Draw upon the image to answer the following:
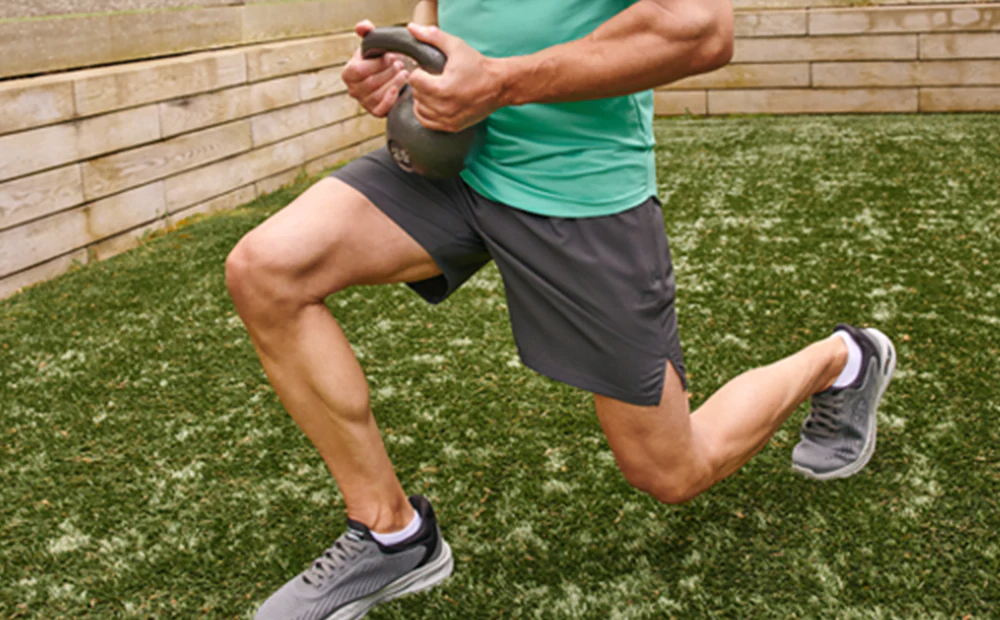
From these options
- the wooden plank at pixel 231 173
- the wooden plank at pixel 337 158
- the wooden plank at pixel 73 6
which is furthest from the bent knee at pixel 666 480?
the wooden plank at pixel 337 158

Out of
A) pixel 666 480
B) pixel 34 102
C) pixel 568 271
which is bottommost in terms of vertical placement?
pixel 666 480

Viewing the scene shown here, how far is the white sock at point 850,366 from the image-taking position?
7.59ft

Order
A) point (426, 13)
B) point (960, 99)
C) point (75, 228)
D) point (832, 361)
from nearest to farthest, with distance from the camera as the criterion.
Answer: point (426, 13) → point (832, 361) → point (75, 228) → point (960, 99)

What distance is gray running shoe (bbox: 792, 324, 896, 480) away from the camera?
2320mm

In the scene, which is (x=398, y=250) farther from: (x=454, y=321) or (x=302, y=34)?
(x=302, y=34)

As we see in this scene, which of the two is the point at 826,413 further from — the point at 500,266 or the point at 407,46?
the point at 407,46

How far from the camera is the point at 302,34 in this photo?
6004mm

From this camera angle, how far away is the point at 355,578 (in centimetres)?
186

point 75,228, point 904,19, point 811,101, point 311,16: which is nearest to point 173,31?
point 75,228

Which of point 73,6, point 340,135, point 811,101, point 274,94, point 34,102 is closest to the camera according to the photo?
point 34,102

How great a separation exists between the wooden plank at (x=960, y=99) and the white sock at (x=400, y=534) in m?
6.47

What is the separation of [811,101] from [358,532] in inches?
255

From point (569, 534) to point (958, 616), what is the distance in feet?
2.62

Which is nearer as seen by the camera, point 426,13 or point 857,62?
point 426,13
